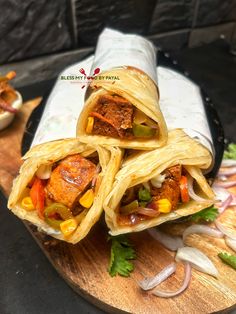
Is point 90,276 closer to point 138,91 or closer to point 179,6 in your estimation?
point 138,91

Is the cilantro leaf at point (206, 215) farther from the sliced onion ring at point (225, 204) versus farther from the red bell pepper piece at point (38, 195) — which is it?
the red bell pepper piece at point (38, 195)

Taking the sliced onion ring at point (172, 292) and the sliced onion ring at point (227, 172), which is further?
the sliced onion ring at point (227, 172)

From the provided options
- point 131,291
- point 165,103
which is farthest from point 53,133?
point 131,291

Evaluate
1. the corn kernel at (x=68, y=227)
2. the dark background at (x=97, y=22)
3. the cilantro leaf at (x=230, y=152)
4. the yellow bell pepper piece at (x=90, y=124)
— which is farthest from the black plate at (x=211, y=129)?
the dark background at (x=97, y=22)

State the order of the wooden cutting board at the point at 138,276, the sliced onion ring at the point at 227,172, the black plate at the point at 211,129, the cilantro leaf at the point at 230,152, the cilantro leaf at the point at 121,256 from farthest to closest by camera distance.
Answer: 1. the cilantro leaf at the point at 230,152
2. the sliced onion ring at the point at 227,172
3. the black plate at the point at 211,129
4. the cilantro leaf at the point at 121,256
5. the wooden cutting board at the point at 138,276

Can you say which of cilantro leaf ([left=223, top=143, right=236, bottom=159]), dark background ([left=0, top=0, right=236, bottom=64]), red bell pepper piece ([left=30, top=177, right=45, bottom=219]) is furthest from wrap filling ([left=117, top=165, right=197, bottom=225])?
dark background ([left=0, top=0, right=236, bottom=64])

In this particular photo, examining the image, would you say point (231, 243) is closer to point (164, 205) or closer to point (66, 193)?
point (164, 205)

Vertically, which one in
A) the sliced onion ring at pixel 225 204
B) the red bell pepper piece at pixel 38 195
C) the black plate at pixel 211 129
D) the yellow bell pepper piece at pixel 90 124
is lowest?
the sliced onion ring at pixel 225 204
